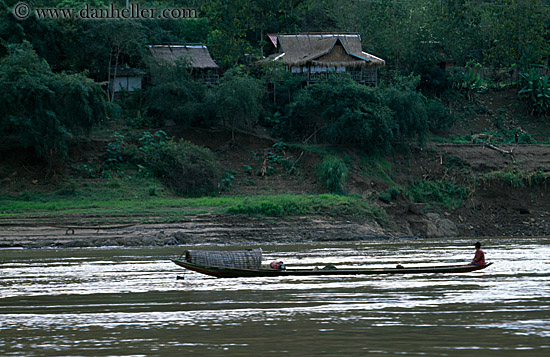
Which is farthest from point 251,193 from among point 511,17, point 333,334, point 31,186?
point 333,334

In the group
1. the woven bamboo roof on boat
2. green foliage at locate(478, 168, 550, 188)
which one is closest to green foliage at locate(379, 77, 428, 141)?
green foliage at locate(478, 168, 550, 188)

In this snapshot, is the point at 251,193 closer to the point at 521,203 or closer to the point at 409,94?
the point at 409,94

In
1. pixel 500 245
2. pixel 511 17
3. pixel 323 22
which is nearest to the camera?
pixel 500 245

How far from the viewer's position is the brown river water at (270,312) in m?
11.9

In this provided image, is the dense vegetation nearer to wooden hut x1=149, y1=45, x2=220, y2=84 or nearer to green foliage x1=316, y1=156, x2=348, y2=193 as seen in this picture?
green foliage x1=316, y1=156, x2=348, y2=193

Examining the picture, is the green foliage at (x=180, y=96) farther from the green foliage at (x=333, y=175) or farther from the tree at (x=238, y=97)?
the green foliage at (x=333, y=175)

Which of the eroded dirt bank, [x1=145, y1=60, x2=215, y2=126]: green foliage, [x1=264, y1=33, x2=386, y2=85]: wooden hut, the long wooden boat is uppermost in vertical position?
[x1=264, y1=33, x2=386, y2=85]: wooden hut

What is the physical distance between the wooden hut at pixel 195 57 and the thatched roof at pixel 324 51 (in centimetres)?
473

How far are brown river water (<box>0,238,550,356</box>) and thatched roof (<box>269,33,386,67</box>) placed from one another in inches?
1213

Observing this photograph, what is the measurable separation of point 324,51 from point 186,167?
1605 centimetres

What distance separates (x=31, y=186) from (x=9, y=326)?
30172 mm

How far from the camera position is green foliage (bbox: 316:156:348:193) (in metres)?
45.0

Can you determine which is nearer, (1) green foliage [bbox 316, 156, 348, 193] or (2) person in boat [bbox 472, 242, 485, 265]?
(2) person in boat [bbox 472, 242, 485, 265]

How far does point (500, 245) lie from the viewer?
34.6m
